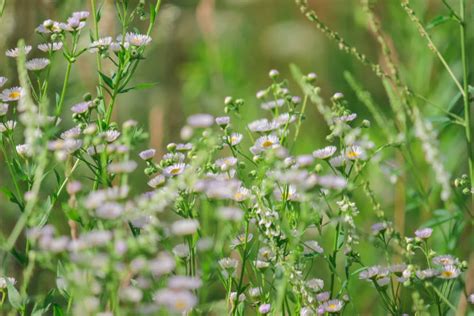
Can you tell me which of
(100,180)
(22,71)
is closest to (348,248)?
(100,180)

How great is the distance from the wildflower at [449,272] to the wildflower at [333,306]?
11 centimetres

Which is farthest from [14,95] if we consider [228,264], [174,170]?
[228,264]

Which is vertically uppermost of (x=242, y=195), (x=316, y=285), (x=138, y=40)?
(x=138, y=40)

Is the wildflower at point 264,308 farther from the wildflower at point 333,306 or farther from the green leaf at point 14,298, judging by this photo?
the green leaf at point 14,298

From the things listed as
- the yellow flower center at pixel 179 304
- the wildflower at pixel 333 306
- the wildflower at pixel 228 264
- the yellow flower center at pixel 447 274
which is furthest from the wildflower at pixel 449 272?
the yellow flower center at pixel 179 304

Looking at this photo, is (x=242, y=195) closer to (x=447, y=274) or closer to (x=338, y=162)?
(x=338, y=162)

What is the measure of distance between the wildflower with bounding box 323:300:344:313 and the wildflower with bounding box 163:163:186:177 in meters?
0.21

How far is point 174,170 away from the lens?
3.02ft

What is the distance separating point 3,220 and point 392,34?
0.86 m

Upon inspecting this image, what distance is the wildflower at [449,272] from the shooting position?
868 mm

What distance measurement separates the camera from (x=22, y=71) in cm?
74

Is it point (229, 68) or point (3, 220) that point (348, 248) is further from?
point (229, 68)

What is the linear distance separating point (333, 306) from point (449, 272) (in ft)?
0.41

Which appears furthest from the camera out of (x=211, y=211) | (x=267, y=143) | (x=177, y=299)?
(x=267, y=143)
